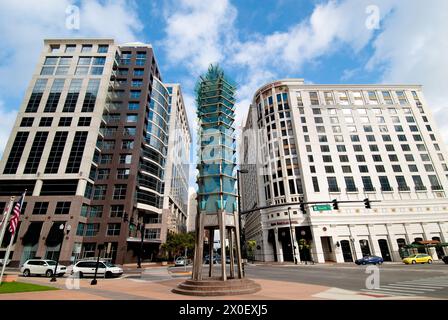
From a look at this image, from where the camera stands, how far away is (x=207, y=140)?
17.7 metres

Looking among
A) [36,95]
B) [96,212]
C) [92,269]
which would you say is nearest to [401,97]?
[92,269]

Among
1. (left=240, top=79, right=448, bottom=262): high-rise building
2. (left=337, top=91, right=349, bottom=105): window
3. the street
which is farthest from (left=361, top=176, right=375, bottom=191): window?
the street

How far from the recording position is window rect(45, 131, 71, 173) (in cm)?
4562

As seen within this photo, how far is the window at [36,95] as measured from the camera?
167ft

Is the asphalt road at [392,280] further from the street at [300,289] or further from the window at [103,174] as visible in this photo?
the window at [103,174]

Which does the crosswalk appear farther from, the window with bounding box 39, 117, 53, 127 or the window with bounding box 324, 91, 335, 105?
the window with bounding box 39, 117, 53, 127

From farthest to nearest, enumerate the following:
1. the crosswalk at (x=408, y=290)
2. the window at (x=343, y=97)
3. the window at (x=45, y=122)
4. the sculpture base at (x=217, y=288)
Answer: the window at (x=343, y=97), the window at (x=45, y=122), the sculpture base at (x=217, y=288), the crosswalk at (x=408, y=290)

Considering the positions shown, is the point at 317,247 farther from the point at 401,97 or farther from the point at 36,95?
the point at 36,95

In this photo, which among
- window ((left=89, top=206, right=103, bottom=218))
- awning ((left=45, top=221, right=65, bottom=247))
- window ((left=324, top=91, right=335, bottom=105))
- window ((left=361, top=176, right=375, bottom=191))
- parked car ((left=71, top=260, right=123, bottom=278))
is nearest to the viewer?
parked car ((left=71, top=260, right=123, bottom=278))

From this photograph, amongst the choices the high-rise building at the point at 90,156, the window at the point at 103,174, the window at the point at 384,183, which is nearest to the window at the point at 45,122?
the high-rise building at the point at 90,156

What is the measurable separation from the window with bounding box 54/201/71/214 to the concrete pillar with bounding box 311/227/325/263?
50.3m

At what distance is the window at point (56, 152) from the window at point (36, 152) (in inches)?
84.1

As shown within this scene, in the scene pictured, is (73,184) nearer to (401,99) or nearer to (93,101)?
(93,101)

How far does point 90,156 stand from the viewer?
4738 centimetres
